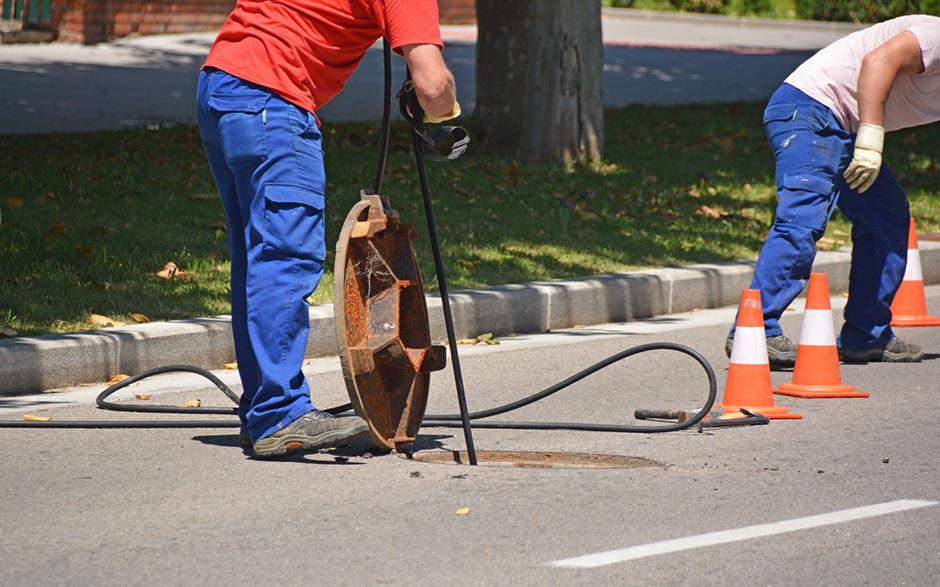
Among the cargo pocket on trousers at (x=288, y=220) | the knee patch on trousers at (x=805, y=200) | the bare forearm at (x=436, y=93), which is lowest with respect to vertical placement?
the knee patch on trousers at (x=805, y=200)

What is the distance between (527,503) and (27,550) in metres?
1.42

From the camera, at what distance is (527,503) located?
459cm

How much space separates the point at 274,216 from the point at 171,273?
311 centimetres

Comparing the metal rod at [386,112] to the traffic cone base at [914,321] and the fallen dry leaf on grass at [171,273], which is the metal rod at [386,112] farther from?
the traffic cone base at [914,321]

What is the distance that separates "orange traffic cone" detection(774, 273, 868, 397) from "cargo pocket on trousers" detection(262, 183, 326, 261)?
246 cm

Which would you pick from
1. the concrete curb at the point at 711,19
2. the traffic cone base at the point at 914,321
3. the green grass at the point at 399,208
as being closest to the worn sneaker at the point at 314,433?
the green grass at the point at 399,208

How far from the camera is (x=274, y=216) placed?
5.00m

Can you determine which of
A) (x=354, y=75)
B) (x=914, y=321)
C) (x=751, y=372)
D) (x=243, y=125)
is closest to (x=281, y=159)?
(x=243, y=125)

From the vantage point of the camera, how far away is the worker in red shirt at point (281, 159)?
16.4ft

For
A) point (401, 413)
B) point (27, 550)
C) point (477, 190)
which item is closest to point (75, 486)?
point (27, 550)

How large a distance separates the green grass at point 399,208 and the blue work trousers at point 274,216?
6.82 feet

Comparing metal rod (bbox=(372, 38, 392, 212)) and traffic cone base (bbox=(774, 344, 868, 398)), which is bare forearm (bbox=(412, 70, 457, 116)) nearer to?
metal rod (bbox=(372, 38, 392, 212))

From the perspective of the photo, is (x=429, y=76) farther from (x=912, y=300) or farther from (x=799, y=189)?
(x=912, y=300)

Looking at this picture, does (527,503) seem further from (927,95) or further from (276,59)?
(927,95)
